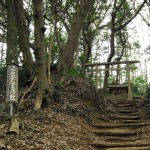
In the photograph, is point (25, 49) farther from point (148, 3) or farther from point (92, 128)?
point (148, 3)

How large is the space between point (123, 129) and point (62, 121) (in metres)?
1.98

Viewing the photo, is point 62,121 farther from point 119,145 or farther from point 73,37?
point 73,37

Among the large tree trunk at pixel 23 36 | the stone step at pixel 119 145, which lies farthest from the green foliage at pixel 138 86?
the stone step at pixel 119 145

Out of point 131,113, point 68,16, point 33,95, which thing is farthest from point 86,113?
point 68,16

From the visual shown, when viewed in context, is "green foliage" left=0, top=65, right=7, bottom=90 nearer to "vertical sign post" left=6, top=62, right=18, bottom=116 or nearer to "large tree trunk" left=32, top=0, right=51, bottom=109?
"large tree trunk" left=32, top=0, right=51, bottom=109

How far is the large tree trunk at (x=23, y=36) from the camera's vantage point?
711 cm

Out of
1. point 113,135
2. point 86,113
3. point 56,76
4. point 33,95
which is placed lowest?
point 113,135

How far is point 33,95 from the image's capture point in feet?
24.8

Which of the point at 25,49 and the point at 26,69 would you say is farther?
the point at 26,69

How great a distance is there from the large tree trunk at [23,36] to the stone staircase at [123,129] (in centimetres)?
284

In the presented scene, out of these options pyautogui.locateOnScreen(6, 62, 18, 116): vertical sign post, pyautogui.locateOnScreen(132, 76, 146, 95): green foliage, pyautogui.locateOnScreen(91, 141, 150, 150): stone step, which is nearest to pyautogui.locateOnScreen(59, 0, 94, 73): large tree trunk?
pyautogui.locateOnScreen(91, 141, 150, 150): stone step

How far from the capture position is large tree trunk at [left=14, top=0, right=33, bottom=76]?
711 cm

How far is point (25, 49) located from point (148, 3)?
342 inches

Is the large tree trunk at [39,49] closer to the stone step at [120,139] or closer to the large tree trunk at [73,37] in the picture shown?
the stone step at [120,139]
